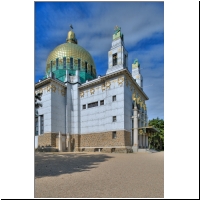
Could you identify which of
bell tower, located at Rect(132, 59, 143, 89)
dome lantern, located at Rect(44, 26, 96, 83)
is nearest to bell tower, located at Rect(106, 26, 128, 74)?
bell tower, located at Rect(132, 59, 143, 89)

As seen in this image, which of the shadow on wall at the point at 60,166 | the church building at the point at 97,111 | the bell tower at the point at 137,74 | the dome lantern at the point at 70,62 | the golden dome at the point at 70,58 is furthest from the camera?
the golden dome at the point at 70,58

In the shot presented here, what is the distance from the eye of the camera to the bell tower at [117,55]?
2122 centimetres

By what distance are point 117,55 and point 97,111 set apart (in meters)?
7.93

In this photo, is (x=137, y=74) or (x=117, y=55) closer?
(x=117, y=55)

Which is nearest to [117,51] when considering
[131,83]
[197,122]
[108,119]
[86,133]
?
[131,83]

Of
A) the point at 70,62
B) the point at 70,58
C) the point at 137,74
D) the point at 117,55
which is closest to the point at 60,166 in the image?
the point at 117,55

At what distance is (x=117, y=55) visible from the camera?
21.6 metres

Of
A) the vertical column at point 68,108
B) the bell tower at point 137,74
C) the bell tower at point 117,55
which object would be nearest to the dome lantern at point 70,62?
the vertical column at point 68,108

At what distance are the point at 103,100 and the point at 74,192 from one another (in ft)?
61.7

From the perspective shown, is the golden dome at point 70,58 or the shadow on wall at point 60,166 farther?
the golden dome at point 70,58

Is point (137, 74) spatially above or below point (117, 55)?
below

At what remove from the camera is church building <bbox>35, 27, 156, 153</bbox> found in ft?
67.7

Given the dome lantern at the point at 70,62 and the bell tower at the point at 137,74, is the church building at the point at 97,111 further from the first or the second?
the dome lantern at the point at 70,62

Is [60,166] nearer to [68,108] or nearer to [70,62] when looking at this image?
[68,108]
